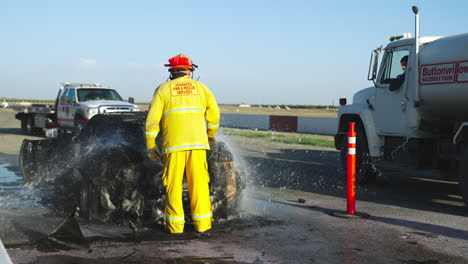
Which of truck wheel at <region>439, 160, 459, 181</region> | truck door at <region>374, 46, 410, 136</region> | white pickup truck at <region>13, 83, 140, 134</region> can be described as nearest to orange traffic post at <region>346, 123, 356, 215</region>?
truck wheel at <region>439, 160, 459, 181</region>

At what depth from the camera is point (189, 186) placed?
19.3 feet

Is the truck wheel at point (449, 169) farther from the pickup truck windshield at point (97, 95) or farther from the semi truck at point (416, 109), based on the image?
the pickup truck windshield at point (97, 95)

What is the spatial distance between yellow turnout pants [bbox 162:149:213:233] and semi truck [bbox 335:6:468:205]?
413 cm

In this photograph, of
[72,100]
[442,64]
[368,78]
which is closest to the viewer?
[442,64]

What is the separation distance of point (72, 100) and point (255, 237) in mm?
15992

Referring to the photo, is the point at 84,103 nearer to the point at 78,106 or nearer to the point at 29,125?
the point at 78,106

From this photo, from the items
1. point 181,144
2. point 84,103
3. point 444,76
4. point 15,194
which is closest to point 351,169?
point 444,76

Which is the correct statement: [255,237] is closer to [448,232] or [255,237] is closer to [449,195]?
[448,232]

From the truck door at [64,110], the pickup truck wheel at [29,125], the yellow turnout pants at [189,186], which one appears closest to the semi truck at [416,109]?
the yellow turnout pants at [189,186]

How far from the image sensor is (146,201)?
20.1ft

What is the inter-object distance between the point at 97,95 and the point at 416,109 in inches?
569

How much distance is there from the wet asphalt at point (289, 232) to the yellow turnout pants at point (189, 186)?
156mm

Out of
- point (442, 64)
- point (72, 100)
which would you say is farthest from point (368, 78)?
point (72, 100)

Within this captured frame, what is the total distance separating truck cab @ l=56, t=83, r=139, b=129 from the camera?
754 inches
